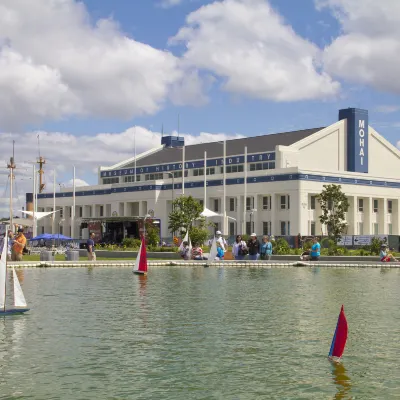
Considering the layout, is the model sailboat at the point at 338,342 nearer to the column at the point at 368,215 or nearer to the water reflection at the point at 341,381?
the water reflection at the point at 341,381

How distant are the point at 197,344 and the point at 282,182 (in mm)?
74770

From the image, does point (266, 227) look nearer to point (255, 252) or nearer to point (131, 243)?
point (131, 243)

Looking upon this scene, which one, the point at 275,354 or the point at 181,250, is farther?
the point at 181,250

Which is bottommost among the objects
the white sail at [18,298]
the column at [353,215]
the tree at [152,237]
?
the white sail at [18,298]

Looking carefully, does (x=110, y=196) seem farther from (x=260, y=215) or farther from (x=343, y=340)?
(x=343, y=340)

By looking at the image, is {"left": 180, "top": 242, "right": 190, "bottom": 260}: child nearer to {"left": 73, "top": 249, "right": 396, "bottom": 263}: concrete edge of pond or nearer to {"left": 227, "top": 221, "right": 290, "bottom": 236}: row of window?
{"left": 73, "top": 249, "right": 396, "bottom": 263}: concrete edge of pond

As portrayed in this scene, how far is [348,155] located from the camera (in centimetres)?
9850

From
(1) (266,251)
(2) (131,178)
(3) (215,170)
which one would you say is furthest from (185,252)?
(2) (131,178)

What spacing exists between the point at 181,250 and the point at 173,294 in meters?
23.5

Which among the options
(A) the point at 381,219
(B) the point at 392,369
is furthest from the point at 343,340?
(A) the point at 381,219

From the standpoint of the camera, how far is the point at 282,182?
8819cm

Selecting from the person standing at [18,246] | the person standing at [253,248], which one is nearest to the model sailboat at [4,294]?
the person standing at [18,246]

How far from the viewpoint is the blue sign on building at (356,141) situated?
97812mm

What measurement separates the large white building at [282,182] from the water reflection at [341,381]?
65.3 m
